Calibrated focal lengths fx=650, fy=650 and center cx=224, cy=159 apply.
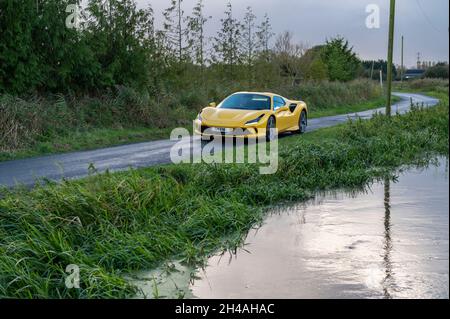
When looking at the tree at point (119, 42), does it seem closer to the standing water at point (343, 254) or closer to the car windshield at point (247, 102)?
the car windshield at point (247, 102)

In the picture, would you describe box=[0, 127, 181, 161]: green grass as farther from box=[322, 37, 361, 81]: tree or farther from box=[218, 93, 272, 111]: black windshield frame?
box=[322, 37, 361, 81]: tree

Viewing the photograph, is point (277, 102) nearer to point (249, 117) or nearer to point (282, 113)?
point (282, 113)

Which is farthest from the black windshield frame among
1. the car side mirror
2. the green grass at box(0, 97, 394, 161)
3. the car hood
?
the green grass at box(0, 97, 394, 161)

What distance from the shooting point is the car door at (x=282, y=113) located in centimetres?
1781

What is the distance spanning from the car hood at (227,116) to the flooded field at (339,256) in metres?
6.51

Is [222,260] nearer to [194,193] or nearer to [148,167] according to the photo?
[194,193]

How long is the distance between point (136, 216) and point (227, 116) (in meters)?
8.62

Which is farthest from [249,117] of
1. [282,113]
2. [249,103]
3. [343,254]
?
[343,254]

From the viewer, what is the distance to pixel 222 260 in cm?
709

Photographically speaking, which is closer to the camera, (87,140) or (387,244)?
A: (387,244)

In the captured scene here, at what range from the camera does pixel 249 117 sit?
16641mm

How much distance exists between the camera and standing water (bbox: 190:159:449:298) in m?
5.99

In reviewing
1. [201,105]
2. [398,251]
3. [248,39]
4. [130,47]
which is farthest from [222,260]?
[248,39]

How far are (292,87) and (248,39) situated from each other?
14.5 ft
